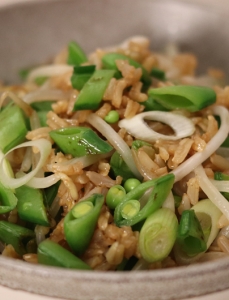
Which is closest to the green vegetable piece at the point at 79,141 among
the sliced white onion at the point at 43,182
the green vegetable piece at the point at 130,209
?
the sliced white onion at the point at 43,182

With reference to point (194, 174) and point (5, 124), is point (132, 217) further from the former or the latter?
point (5, 124)

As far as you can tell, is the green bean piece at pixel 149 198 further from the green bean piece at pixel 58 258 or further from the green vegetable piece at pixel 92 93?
the green vegetable piece at pixel 92 93

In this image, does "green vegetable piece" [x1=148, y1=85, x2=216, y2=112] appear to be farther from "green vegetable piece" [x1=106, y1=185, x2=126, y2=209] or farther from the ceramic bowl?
the ceramic bowl

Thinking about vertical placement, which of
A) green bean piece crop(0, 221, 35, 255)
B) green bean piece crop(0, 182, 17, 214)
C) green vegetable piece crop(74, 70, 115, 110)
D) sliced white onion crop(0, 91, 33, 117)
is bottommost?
green bean piece crop(0, 221, 35, 255)

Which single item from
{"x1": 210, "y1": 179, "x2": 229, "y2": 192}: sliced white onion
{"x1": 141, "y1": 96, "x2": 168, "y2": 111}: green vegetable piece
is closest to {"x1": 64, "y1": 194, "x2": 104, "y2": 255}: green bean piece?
{"x1": 210, "y1": 179, "x2": 229, "y2": 192}: sliced white onion

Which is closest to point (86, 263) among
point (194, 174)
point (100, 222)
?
point (100, 222)
